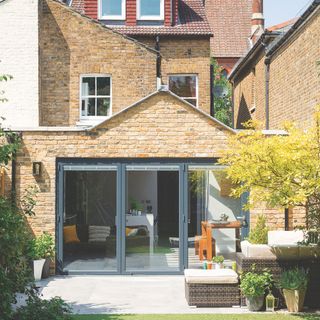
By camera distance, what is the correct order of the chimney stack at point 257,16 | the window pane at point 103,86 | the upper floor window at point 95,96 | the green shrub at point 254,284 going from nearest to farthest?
the green shrub at point 254,284 < the upper floor window at point 95,96 < the window pane at point 103,86 < the chimney stack at point 257,16

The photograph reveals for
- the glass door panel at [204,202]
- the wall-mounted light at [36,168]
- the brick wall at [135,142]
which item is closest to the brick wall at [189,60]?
the brick wall at [135,142]

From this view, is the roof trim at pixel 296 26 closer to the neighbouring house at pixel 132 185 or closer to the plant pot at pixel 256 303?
the neighbouring house at pixel 132 185

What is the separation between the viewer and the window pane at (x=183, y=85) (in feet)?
79.9

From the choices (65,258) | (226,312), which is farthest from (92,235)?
(226,312)

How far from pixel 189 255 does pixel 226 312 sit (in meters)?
4.31

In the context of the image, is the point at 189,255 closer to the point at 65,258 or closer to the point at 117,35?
the point at 65,258

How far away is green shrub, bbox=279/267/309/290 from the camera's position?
494 inches

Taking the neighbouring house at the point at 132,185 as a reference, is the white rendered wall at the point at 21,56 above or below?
above

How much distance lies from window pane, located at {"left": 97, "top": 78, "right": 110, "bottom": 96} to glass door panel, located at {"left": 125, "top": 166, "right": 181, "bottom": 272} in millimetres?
5630

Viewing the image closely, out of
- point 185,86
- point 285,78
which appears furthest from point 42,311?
point 185,86

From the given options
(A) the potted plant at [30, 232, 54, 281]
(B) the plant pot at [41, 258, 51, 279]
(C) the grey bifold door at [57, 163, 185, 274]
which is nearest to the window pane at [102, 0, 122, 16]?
(C) the grey bifold door at [57, 163, 185, 274]

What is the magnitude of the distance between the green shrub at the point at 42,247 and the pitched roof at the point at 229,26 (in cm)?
3592

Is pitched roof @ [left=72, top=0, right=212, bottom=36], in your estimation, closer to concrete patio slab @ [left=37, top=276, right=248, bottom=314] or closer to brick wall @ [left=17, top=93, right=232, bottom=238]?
brick wall @ [left=17, top=93, right=232, bottom=238]

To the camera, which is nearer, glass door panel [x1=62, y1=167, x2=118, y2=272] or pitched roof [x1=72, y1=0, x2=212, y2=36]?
glass door panel [x1=62, y1=167, x2=118, y2=272]
